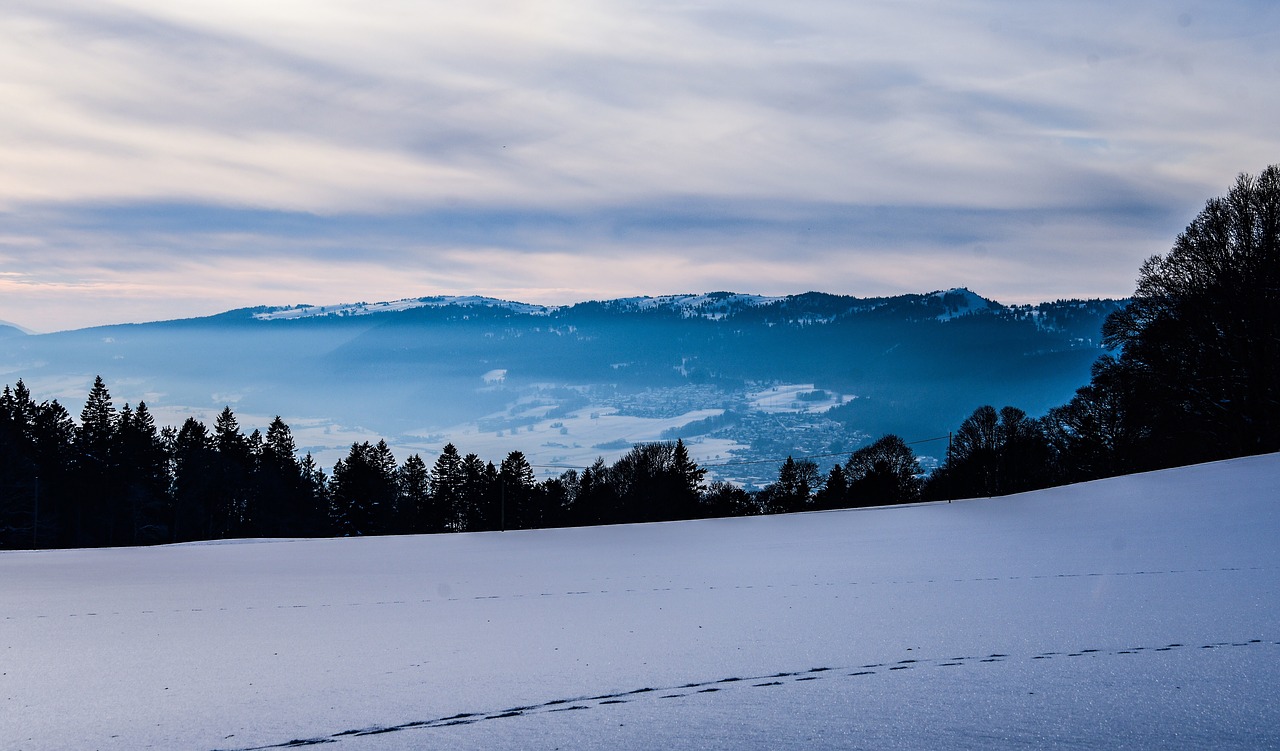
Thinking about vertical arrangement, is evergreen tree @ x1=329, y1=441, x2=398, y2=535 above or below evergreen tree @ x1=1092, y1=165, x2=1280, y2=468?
below

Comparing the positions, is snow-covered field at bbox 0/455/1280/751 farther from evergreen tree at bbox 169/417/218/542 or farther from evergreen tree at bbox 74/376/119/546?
evergreen tree at bbox 169/417/218/542

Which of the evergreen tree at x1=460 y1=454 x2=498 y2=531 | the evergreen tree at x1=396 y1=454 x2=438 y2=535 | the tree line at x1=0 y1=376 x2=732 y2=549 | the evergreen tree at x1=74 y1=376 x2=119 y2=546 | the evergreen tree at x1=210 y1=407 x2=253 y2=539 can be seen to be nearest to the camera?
the tree line at x1=0 y1=376 x2=732 y2=549

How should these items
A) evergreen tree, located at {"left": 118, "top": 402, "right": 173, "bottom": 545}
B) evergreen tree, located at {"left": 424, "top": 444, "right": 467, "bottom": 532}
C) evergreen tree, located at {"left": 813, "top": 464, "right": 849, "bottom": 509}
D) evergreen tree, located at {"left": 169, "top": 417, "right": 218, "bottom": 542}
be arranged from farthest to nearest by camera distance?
evergreen tree, located at {"left": 424, "top": 444, "right": 467, "bottom": 532} → evergreen tree, located at {"left": 813, "top": 464, "right": 849, "bottom": 509} → evergreen tree, located at {"left": 169, "top": 417, "right": 218, "bottom": 542} → evergreen tree, located at {"left": 118, "top": 402, "right": 173, "bottom": 545}

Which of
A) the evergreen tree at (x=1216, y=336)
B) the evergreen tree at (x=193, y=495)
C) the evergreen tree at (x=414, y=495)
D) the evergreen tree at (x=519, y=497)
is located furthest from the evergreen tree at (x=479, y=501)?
the evergreen tree at (x=1216, y=336)

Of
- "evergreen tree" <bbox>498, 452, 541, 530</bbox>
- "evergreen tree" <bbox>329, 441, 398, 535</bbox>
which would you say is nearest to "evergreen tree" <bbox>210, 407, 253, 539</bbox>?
"evergreen tree" <bbox>329, 441, 398, 535</bbox>

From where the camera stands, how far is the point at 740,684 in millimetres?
6031

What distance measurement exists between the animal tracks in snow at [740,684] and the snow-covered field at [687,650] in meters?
0.03

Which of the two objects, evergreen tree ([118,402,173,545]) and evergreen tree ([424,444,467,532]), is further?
evergreen tree ([424,444,467,532])

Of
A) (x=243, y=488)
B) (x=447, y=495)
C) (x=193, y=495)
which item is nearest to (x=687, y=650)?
(x=193, y=495)

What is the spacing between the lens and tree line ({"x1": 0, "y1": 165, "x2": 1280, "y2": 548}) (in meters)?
34.7

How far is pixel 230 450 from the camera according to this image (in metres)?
97.7

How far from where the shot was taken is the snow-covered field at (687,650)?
5.13 meters

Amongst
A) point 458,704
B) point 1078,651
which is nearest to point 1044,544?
point 1078,651

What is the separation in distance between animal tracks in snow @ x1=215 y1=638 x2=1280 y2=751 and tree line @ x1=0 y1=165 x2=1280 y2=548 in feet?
88.5
